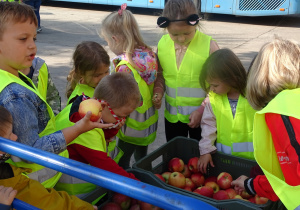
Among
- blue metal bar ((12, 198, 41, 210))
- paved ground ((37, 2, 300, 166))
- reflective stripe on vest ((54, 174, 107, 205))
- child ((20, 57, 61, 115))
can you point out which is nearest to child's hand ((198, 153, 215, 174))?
reflective stripe on vest ((54, 174, 107, 205))

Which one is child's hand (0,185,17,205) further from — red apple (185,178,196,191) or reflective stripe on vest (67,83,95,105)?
red apple (185,178,196,191)

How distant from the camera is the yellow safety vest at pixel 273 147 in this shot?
5.74 feet

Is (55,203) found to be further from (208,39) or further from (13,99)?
(208,39)

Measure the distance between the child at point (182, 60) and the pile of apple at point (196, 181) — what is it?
0.33 meters

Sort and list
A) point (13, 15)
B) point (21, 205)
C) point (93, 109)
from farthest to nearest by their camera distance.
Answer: point (93, 109), point (13, 15), point (21, 205)

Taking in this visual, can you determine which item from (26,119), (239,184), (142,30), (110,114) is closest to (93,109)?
(110,114)

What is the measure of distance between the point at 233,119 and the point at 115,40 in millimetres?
1156

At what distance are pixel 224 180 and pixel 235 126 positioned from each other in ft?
1.26

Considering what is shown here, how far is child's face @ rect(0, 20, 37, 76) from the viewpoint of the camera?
212cm

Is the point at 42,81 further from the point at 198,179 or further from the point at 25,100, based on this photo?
the point at 198,179

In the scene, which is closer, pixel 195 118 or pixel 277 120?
pixel 277 120

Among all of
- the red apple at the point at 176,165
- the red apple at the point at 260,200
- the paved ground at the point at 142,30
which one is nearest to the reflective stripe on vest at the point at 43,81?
the red apple at the point at 176,165

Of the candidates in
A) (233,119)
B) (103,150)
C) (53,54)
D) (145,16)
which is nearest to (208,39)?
(233,119)

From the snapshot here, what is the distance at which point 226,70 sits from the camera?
2.77 metres
